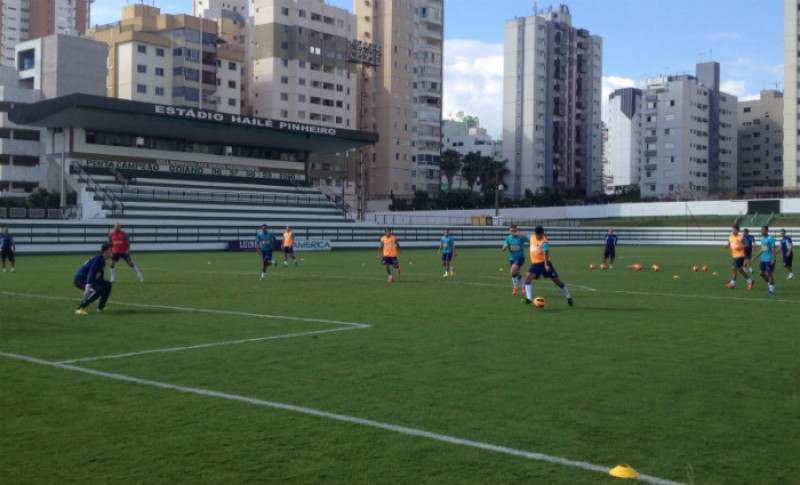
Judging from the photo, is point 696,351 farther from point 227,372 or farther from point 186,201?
point 186,201

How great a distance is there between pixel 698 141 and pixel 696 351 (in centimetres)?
13342

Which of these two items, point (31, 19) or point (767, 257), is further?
point (31, 19)

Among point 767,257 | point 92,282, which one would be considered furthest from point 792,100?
point 92,282

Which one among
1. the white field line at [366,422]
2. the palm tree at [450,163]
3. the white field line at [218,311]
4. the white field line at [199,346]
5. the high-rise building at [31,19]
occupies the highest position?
the high-rise building at [31,19]

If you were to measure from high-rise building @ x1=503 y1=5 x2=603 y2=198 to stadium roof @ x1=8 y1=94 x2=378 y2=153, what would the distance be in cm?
6175

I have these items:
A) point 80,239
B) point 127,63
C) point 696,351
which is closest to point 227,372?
point 696,351

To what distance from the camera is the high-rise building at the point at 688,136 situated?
13300 cm

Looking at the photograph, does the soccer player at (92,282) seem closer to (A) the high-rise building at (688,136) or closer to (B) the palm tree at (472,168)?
(B) the palm tree at (472,168)

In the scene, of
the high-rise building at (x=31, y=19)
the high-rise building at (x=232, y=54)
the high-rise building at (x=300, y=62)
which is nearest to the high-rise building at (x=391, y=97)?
the high-rise building at (x=300, y=62)

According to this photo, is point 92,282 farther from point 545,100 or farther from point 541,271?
point 545,100

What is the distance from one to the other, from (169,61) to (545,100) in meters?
67.5

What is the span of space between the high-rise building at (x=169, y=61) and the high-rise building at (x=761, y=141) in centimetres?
9362

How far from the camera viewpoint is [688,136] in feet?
439

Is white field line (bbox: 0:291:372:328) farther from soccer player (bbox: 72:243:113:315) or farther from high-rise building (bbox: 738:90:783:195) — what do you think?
high-rise building (bbox: 738:90:783:195)
